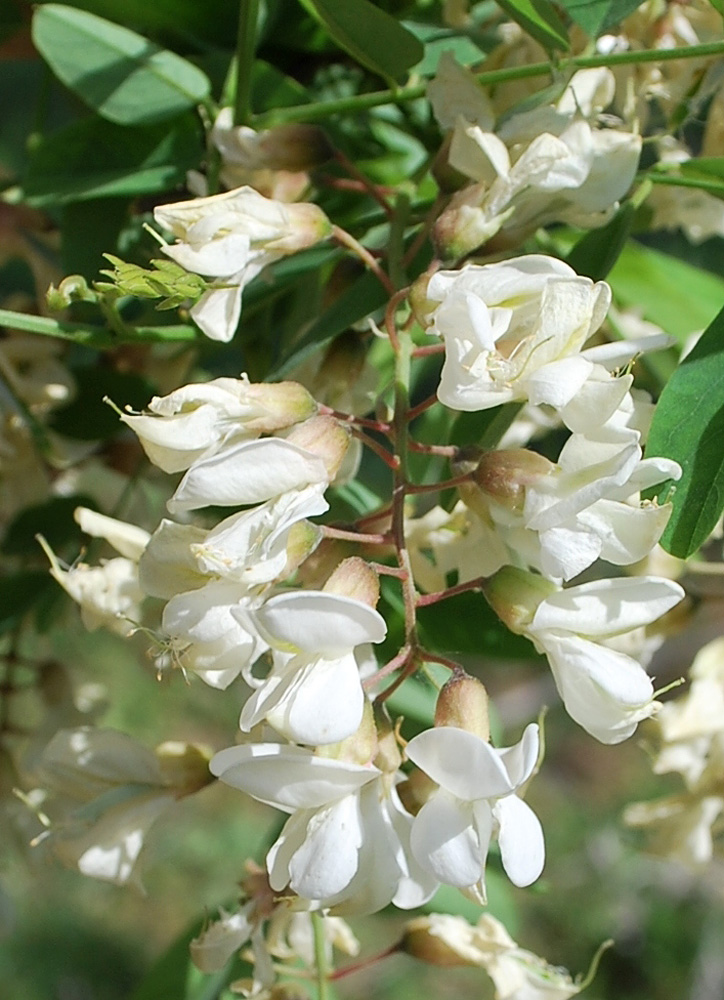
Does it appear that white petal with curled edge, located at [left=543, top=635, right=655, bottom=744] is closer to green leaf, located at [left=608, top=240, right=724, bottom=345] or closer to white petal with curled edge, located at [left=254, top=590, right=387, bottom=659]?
white petal with curled edge, located at [left=254, top=590, right=387, bottom=659]

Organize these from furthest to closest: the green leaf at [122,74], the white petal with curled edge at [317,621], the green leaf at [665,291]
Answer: the green leaf at [665,291], the green leaf at [122,74], the white petal with curled edge at [317,621]

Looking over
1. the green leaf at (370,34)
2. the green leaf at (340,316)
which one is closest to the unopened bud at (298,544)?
the green leaf at (340,316)

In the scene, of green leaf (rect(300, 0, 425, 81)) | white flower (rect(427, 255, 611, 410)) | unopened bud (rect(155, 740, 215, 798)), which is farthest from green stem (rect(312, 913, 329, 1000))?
green leaf (rect(300, 0, 425, 81))

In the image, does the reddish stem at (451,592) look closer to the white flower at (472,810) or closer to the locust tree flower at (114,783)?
the white flower at (472,810)

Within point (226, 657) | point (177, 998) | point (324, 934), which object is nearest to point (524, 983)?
point (324, 934)

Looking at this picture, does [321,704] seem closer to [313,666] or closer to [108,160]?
[313,666]
